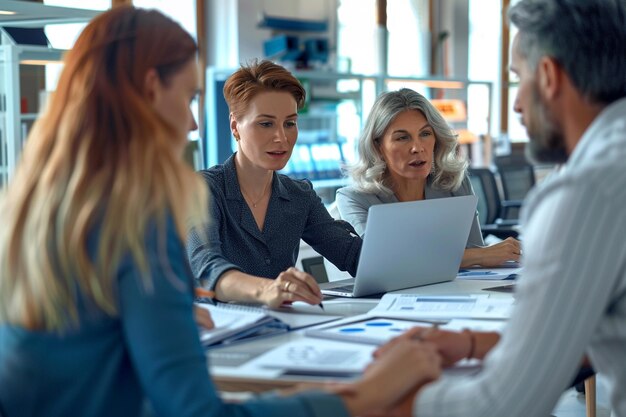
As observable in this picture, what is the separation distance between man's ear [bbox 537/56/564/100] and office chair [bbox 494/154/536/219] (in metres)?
5.46

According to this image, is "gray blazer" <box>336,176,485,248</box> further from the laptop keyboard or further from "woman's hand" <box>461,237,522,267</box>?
the laptop keyboard

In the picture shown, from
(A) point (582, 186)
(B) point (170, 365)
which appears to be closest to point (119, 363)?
(B) point (170, 365)

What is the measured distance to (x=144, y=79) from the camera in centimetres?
122

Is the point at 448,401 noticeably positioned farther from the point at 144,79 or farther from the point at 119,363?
the point at 144,79

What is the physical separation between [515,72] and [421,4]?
9085 millimetres

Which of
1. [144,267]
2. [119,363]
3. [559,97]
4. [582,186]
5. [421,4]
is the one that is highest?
[421,4]

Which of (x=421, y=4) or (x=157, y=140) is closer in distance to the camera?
(x=157, y=140)

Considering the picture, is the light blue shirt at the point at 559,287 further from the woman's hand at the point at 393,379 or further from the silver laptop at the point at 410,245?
the silver laptop at the point at 410,245

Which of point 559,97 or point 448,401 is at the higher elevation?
point 559,97

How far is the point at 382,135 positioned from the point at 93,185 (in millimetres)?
2300

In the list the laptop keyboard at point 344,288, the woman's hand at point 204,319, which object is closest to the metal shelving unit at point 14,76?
the laptop keyboard at point 344,288

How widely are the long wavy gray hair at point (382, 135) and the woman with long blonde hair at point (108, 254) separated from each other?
208cm

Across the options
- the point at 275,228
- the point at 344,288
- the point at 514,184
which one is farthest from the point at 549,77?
the point at 514,184

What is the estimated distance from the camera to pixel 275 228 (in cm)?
279
